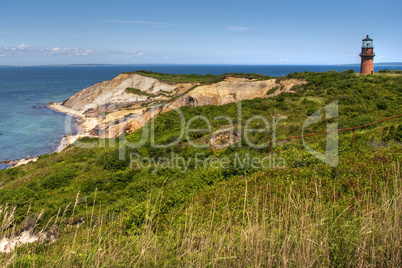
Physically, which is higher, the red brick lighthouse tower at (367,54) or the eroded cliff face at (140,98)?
the red brick lighthouse tower at (367,54)

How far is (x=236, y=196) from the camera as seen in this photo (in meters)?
6.63

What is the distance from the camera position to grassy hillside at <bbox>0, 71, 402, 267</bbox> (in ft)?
10.7

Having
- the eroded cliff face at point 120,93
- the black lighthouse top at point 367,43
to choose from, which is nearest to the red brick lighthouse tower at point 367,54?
the black lighthouse top at point 367,43

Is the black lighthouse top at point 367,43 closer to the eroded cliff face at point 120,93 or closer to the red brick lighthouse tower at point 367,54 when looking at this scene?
the red brick lighthouse tower at point 367,54

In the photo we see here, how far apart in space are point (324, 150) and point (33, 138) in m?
33.6

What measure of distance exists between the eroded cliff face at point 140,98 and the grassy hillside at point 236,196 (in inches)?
164

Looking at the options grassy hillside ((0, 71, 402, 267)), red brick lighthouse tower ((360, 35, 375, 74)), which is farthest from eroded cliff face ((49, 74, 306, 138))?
red brick lighthouse tower ((360, 35, 375, 74))

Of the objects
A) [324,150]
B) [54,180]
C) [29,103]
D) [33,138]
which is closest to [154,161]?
[54,180]

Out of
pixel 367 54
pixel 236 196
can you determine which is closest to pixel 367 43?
pixel 367 54

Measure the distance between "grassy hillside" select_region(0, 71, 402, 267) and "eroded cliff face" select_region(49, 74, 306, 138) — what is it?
418cm

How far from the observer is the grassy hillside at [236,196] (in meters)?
3.25

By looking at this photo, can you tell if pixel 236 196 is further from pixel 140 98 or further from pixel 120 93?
pixel 120 93

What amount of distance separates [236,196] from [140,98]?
42.1m

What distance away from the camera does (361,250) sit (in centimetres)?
309
